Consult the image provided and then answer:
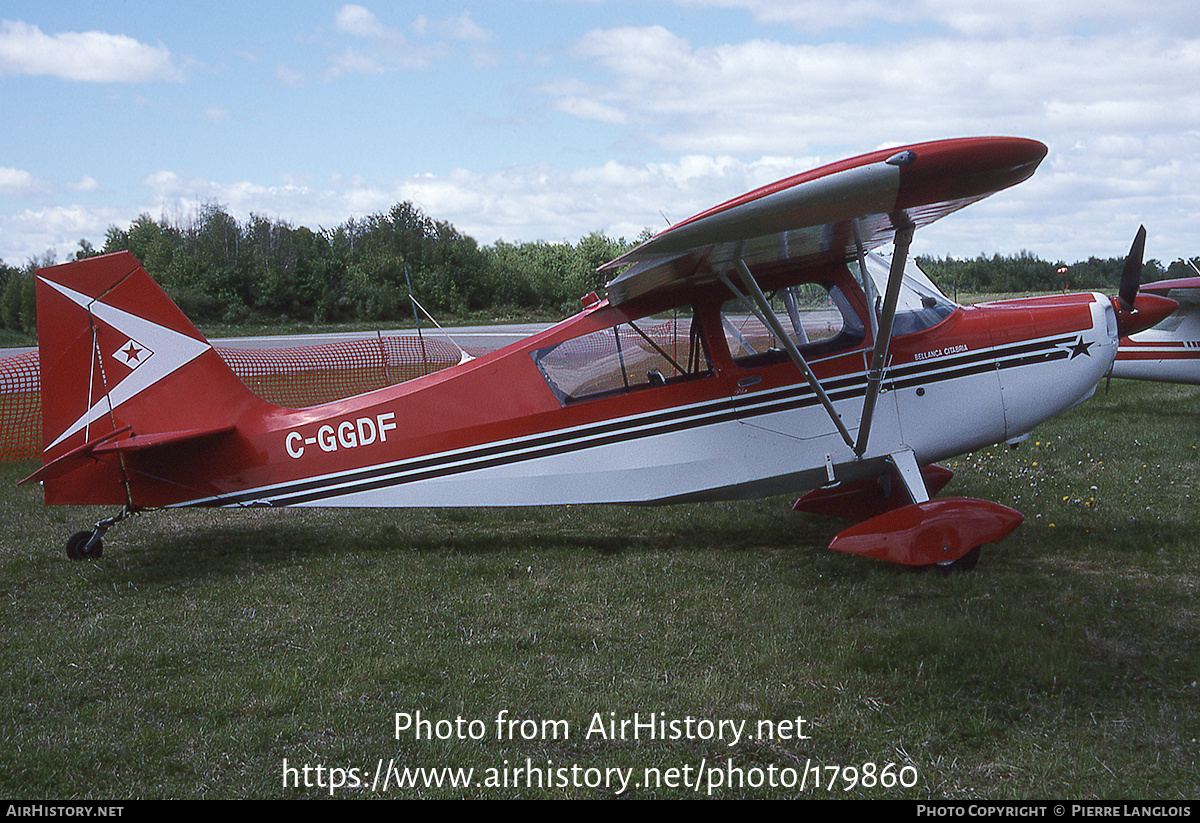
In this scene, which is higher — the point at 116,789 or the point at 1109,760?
the point at 116,789

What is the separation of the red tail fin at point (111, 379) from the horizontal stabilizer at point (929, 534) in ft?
14.9

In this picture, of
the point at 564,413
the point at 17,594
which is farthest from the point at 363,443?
the point at 17,594

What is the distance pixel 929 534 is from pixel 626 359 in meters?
2.39

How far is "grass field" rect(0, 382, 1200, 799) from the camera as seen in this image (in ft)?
11.2

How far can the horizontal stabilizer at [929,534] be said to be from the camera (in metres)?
5.39

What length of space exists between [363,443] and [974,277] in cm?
2299

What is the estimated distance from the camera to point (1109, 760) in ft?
11.1

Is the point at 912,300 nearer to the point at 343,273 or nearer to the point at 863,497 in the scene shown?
the point at 863,497

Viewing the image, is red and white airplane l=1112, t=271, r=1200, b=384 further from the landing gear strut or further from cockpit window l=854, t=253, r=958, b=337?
the landing gear strut

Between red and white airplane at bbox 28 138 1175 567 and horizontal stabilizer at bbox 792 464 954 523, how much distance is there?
2.34 ft

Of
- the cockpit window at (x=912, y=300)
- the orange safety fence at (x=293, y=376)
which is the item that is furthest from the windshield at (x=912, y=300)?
the orange safety fence at (x=293, y=376)

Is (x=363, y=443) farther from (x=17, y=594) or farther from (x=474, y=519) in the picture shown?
(x=17, y=594)

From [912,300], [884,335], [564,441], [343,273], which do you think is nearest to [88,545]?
[564,441]

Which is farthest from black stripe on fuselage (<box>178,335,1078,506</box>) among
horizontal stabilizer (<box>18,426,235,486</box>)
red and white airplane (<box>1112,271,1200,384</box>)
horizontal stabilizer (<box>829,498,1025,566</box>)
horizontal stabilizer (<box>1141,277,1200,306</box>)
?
red and white airplane (<box>1112,271,1200,384</box>)
